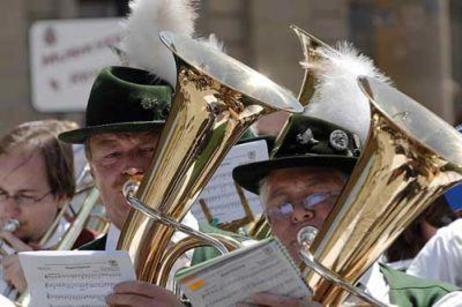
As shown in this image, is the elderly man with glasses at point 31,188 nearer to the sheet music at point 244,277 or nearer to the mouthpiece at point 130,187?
the mouthpiece at point 130,187

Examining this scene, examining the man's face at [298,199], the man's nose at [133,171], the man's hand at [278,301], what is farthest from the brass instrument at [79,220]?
the man's hand at [278,301]

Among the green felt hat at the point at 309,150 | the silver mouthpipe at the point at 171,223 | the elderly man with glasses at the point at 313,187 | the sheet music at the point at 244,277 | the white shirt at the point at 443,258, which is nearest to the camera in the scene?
the sheet music at the point at 244,277

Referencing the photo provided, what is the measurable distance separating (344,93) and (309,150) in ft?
0.57

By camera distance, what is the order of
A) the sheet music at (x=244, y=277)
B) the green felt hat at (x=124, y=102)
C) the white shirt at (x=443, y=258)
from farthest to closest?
1. the white shirt at (x=443, y=258)
2. the green felt hat at (x=124, y=102)
3. the sheet music at (x=244, y=277)

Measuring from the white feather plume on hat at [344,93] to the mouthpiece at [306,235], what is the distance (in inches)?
12.4

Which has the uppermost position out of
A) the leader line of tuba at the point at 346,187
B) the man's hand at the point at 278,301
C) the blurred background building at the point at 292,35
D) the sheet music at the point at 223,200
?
the leader line of tuba at the point at 346,187

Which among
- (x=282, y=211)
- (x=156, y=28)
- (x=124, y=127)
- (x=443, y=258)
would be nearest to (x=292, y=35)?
(x=443, y=258)

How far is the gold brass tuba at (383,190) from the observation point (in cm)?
351

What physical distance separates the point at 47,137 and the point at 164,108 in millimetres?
1427

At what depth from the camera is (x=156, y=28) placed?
14.5 feet

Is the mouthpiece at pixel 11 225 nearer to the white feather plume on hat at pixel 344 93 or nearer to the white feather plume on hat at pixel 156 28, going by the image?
the white feather plume on hat at pixel 156 28

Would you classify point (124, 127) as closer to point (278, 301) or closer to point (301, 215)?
point (301, 215)

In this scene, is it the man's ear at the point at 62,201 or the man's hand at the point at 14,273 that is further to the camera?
the man's ear at the point at 62,201

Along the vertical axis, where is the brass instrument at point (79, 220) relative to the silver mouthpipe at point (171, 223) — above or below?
below
